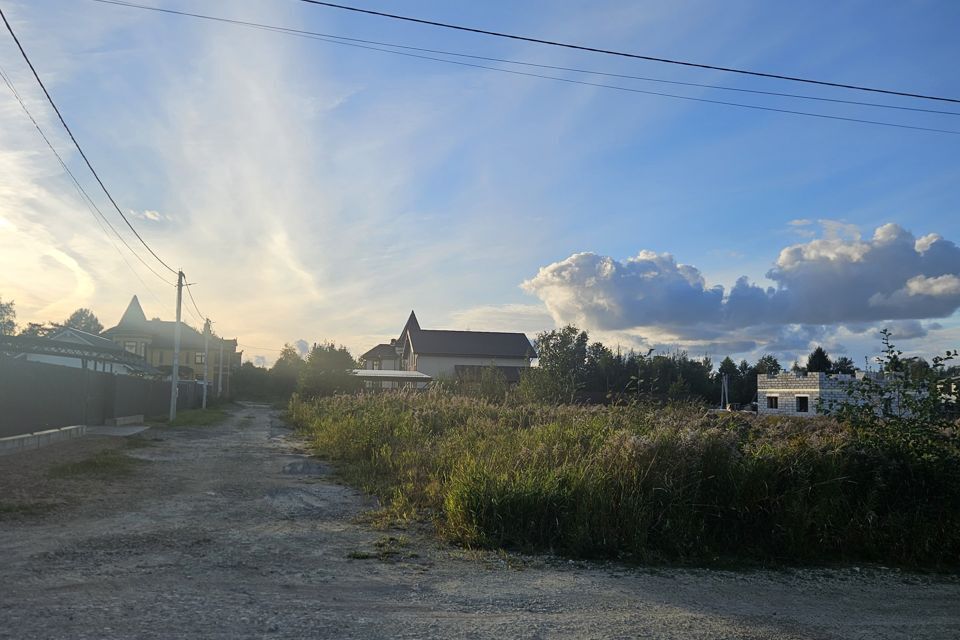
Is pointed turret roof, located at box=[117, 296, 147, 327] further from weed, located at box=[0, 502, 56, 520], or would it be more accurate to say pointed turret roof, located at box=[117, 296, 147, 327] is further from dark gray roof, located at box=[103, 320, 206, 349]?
weed, located at box=[0, 502, 56, 520]

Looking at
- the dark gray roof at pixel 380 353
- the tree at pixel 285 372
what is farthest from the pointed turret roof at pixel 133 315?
the dark gray roof at pixel 380 353

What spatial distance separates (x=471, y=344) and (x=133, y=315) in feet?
115

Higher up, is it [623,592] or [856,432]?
[856,432]

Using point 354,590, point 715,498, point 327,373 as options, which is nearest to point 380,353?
point 327,373

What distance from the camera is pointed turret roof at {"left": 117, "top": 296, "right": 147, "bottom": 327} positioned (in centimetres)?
7512

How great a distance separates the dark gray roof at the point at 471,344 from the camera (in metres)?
72.4

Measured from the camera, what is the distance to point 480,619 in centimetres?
517

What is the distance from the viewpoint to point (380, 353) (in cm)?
9544

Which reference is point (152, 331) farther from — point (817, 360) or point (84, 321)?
point (817, 360)

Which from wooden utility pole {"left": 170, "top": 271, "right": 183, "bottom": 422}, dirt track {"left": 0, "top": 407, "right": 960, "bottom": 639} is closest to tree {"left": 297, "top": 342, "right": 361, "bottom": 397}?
wooden utility pole {"left": 170, "top": 271, "right": 183, "bottom": 422}

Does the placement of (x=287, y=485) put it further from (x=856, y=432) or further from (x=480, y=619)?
(x=856, y=432)

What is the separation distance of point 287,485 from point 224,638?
7.56 metres

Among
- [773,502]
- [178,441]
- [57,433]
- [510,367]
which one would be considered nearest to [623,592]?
[773,502]

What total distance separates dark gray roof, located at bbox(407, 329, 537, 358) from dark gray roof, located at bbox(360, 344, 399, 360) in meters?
18.2
